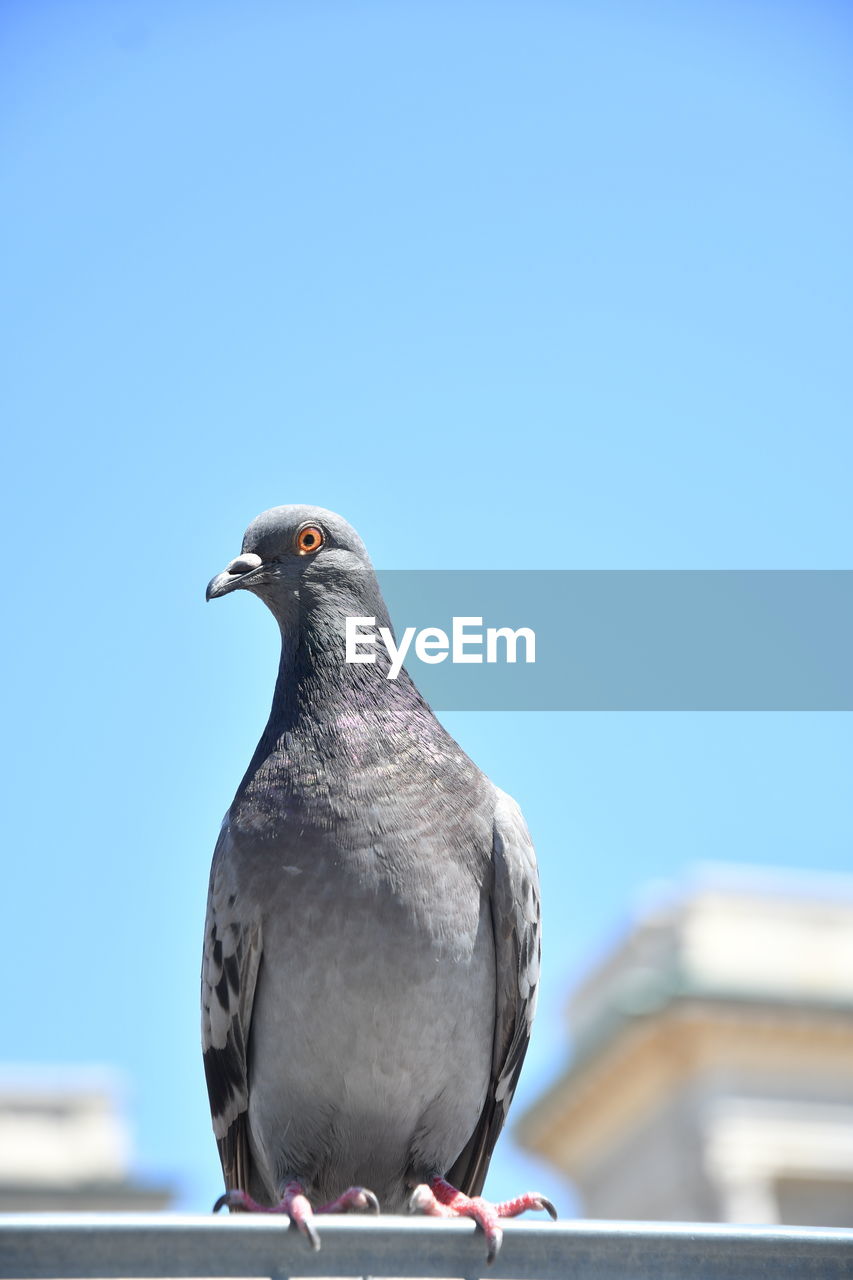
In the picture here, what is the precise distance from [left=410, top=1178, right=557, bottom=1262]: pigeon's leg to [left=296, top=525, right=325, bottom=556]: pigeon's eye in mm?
2715

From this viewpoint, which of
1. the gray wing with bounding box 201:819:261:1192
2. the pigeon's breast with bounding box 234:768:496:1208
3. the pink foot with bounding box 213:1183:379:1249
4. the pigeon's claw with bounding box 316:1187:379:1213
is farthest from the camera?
the gray wing with bounding box 201:819:261:1192

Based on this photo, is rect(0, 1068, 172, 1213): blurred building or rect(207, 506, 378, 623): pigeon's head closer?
rect(207, 506, 378, 623): pigeon's head

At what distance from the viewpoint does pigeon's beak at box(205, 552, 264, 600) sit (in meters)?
7.12

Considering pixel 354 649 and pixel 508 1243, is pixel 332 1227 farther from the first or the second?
pixel 354 649

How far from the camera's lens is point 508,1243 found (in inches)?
180

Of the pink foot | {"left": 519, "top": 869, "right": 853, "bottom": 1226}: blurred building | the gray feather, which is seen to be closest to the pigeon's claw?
the pink foot

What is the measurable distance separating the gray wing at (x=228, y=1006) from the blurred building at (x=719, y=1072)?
26.4m

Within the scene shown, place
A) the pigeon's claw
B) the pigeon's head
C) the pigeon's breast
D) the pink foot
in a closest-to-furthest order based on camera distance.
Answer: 1. the pink foot
2. the pigeon's claw
3. the pigeon's breast
4. the pigeon's head

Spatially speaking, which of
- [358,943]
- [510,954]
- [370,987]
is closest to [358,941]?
[358,943]

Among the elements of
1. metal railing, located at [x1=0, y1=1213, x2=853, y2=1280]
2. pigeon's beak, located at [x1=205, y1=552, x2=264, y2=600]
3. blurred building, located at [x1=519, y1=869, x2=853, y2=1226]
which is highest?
blurred building, located at [x1=519, y1=869, x2=853, y2=1226]

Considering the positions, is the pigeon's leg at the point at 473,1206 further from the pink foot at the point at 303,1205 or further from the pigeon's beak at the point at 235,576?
the pigeon's beak at the point at 235,576

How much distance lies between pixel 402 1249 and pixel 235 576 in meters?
3.45

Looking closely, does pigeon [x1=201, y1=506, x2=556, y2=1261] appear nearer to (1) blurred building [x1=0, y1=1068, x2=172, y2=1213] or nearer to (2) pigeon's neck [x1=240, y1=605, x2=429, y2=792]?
(2) pigeon's neck [x1=240, y1=605, x2=429, y2=792]

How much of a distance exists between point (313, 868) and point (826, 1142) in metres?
29.2
